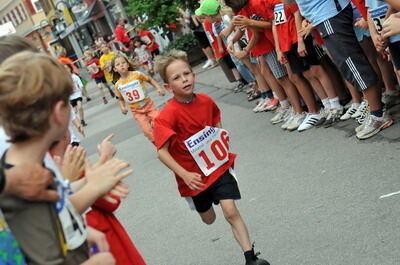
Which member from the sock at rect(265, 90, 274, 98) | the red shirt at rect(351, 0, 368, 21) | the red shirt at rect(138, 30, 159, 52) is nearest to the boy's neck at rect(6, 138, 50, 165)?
the red shirt at rect(351, 0, 368, 21)

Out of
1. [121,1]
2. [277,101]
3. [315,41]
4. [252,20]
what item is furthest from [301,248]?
[121,1]

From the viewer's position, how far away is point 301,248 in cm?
390

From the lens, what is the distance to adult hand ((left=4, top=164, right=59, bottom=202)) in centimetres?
176

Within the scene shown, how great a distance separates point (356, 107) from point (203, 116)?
2785 mm

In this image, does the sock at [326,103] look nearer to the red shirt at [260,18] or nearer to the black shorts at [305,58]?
the black shorts at [305,58]

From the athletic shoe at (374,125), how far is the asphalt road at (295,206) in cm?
8

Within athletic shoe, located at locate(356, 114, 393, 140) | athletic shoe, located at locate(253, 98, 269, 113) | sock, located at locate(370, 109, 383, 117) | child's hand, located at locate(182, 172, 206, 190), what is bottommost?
athletic shoe, located at locate(253, 98, 269, 113)

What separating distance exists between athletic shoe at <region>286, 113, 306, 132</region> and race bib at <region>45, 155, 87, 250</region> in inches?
203

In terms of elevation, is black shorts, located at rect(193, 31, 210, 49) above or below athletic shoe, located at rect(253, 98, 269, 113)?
above

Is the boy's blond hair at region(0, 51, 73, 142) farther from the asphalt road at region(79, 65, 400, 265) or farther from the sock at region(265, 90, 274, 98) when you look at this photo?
the sock at region(265, 90, 274, 98)

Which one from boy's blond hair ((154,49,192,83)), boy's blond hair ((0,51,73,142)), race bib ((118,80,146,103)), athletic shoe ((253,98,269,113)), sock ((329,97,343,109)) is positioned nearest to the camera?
boy's blond hair ((0,51,73,142))

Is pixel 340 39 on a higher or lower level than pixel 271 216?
higher

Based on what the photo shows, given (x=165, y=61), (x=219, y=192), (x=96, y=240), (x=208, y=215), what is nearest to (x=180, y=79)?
(x=165, y=61)

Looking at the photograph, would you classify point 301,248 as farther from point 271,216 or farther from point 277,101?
point 277,101
